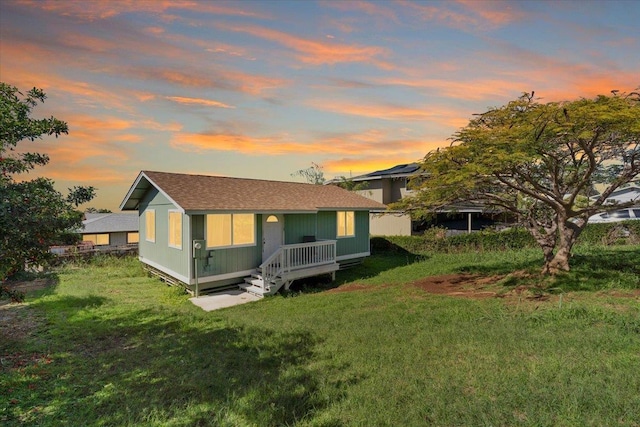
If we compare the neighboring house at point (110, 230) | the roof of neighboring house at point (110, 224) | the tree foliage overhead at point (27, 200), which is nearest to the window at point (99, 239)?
the neighboring house at point (110, 230)

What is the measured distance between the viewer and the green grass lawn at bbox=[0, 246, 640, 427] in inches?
152

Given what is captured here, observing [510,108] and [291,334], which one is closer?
[291,334]

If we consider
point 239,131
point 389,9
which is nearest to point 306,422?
point 389,9

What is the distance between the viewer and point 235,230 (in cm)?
1170

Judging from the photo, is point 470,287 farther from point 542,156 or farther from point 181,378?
point 181,378

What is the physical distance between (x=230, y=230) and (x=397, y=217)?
1490cm

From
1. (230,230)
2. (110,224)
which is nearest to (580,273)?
(230,230)

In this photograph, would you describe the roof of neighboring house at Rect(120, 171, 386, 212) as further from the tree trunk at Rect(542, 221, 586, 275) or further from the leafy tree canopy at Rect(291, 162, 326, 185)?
the leafy tree canopy at Rect(291, 162, 326, 185)

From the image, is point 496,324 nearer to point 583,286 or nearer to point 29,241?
point 583,286

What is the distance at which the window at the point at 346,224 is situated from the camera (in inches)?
614

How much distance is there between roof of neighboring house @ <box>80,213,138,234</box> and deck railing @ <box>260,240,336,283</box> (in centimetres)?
2904

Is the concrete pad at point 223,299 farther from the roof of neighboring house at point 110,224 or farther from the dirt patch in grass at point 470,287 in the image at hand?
the roof of neighboring house at point 110,224

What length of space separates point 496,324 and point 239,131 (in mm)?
14728

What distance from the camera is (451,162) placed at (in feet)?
34.0
